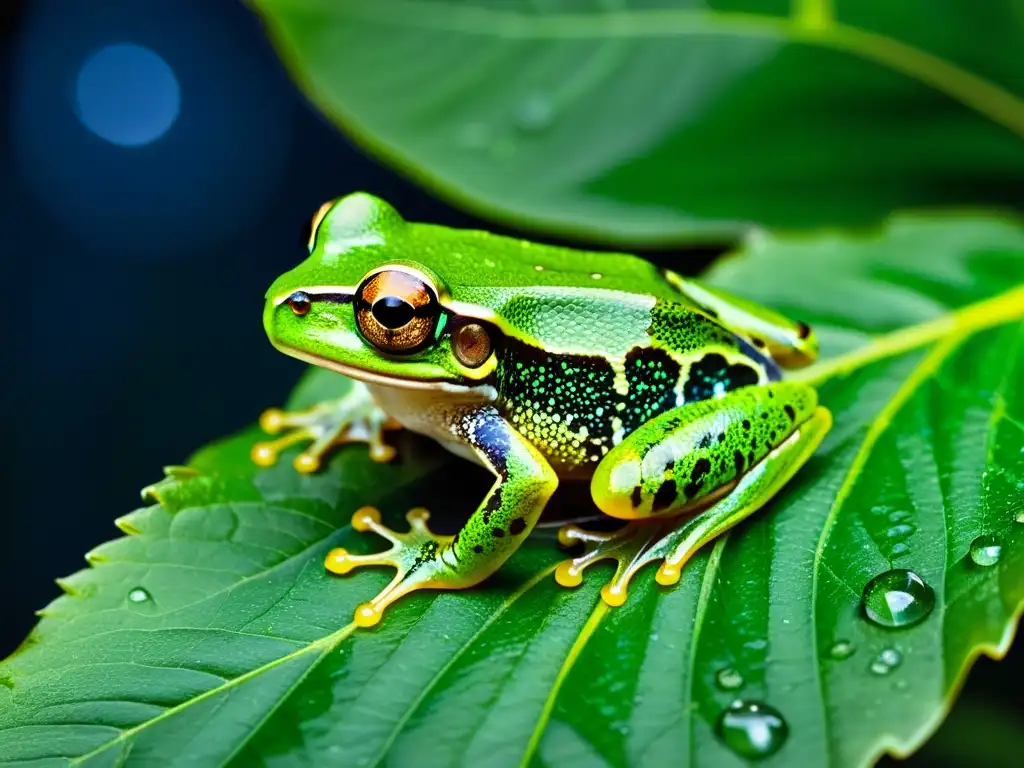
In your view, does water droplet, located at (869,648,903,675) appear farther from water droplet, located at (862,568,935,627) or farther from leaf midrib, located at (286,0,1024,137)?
leaf midrib, located at (286,0,1024,137)

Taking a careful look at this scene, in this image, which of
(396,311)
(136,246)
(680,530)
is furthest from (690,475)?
(136,246)

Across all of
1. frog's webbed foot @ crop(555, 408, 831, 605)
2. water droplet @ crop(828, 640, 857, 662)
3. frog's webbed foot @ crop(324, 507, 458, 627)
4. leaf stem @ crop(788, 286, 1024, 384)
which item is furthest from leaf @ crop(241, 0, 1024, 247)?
water droplet @ crop(828, 640, 857, 662)

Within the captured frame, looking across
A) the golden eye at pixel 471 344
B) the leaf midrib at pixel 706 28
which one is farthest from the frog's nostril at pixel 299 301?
the leaf midrib at pixel 706 28

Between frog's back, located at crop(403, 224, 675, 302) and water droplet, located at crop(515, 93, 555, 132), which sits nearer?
frog's back, located at crop(403, 224, 675, 302)

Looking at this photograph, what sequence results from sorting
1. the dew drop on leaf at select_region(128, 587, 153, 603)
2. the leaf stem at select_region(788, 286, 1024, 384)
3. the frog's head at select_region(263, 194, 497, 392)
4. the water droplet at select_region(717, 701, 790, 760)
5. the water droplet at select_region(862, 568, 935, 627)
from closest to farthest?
1. the water droplet at select_region(717, 701, 790, 760)
2. the water droplet at select_region(862, 568, 935, 627)
3. the dew drop on leaf at select_region(128, 587, 153, 603)
4. the frog's head at select_region(263, 194, 497, 392)
5. the leaf stem at select_region(788, 286, 1024, 384)

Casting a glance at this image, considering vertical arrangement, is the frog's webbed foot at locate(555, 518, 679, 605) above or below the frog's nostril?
below

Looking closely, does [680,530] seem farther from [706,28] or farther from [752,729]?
[706,28]

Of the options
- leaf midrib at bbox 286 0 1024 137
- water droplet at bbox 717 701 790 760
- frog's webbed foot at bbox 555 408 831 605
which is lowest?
water droplet at bbox 717 701 790 760
